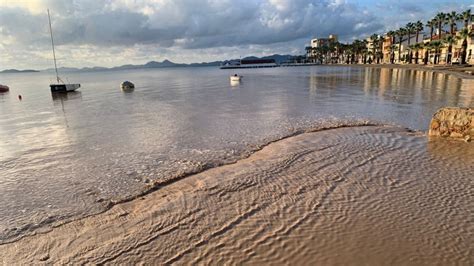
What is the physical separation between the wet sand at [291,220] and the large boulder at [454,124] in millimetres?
2622

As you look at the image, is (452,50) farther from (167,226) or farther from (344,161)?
(167,226)

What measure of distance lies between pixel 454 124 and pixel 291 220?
31.7 ft

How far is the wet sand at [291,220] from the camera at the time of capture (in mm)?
5410

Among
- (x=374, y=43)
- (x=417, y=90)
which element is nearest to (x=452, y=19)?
(x=374, y=43)

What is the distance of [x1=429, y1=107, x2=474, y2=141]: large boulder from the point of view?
11.9 meters

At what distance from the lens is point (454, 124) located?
40.3 feet

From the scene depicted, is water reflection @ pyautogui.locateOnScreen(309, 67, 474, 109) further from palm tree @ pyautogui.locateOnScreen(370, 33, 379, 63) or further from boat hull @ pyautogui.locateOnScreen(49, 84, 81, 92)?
palm tree @ pyautogui.locateOnScreen(370, 33, 379, 63)

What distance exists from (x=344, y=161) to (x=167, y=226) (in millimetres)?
6286

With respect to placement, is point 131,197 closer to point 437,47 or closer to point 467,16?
point 467,16

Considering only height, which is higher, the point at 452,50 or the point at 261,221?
the point at 452,50

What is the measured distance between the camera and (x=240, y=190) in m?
8.19

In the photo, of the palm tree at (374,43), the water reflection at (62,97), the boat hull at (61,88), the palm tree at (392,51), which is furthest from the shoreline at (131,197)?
the palm tree at (374,43)

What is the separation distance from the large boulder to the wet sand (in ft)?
8.60

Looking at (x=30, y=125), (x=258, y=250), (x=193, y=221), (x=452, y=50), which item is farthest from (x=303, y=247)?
(x=452, y=50)
